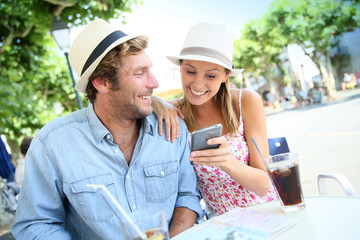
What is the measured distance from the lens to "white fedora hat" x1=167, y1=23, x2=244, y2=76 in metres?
2.21

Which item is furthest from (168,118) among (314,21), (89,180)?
(314,21)

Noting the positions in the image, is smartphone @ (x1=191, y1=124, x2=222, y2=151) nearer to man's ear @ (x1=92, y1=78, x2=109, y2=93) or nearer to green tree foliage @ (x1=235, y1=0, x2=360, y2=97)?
man's ear @ (x1=92, y1=78, x2=109, y2=93)

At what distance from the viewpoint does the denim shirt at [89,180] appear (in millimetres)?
1831

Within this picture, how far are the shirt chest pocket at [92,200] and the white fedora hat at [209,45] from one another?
1017 mm

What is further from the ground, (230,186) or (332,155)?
(230,186)

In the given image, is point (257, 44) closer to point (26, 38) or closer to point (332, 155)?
point (332, 155)

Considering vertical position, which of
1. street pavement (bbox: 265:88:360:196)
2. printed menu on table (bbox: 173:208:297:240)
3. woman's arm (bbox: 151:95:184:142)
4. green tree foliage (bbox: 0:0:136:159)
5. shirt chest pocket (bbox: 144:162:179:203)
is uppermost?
green tree foliage (bbox: 0:0:136:159)

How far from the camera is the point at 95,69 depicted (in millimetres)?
2098

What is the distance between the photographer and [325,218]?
1288mm

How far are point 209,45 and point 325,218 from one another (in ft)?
4.60

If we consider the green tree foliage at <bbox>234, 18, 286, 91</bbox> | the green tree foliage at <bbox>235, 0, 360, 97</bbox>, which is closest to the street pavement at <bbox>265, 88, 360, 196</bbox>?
the green tree foliage at <bbox>235, 0, 360, 97</bbox>

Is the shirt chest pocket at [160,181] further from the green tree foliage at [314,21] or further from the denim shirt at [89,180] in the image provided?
the green tree foliage at [314,21]

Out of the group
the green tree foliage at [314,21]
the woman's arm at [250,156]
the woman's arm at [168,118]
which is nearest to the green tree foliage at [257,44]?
the green tree foliage at [314,21]

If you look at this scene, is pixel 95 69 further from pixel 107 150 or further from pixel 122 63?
pixel 107 150
